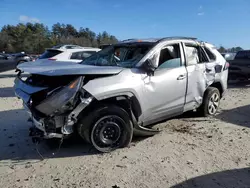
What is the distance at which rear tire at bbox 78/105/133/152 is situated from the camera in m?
3.53

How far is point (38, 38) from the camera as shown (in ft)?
273

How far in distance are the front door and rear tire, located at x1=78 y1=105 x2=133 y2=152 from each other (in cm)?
48

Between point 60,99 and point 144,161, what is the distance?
1.53 m

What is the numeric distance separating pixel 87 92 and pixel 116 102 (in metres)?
0.64

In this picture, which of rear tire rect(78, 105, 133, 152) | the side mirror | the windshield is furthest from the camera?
the windshield

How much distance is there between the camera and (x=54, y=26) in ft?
349

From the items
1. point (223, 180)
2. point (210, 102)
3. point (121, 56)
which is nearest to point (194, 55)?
point (210, 102)

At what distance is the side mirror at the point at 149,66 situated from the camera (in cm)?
394

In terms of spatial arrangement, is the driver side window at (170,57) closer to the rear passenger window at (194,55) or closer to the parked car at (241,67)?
the rear passenger window at (194,55)

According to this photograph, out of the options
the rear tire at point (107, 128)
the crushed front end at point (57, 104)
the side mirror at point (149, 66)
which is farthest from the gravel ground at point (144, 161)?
the side mirror at point (149, 66)

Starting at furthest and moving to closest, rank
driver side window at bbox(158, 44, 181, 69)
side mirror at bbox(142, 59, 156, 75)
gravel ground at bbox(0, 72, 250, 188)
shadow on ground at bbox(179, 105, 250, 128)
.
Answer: shadow on ground at bbox(179, 105, 250, 128) < driver side window at bbox(158, 44, 181, 69) < side mirror at bbox(142, 59, 156, 75) < gravel ground at bbox(0, 72, 250, 188)

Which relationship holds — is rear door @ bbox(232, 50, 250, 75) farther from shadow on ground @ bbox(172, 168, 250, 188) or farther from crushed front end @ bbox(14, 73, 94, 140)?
crushed front end @ bbox(14, 73, 94, 140)

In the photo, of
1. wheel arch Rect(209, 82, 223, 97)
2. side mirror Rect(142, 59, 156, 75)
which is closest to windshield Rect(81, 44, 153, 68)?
side mirror Rect(142, 59, 156, 75)

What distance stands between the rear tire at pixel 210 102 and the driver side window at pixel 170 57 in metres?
1.33
